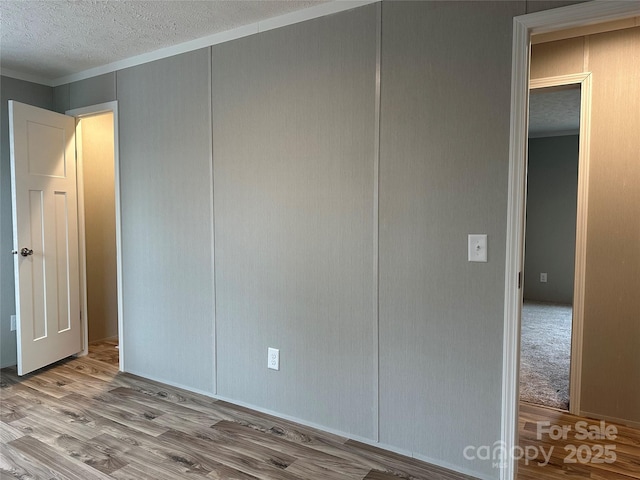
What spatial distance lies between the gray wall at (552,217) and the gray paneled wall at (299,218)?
16.1 feet

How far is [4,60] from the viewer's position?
321 centimetres

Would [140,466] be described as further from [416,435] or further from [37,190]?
[37,190]

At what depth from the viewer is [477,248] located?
6.44 ft

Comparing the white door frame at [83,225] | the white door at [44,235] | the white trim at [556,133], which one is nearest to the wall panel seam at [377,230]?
the white door frame at [83,225]

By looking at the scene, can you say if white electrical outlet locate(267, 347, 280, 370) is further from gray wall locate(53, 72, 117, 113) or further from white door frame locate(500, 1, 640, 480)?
gray wall locate(53, 72, 117, 113)

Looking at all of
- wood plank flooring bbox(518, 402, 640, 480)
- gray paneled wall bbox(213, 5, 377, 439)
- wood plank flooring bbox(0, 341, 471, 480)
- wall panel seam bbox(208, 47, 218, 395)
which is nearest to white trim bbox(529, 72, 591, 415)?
wood plank flooring bbox(518, 402, 640, 480)

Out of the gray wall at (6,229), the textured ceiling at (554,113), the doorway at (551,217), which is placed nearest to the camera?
the gray wall at (6,229)

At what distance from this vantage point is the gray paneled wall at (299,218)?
2.26 m

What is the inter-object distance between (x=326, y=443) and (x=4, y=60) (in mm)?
3567

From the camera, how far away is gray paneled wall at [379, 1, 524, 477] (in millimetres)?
1922

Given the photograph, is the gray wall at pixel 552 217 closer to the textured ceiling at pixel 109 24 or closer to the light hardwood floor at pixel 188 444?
the light hardwood floor at pixel 188 444

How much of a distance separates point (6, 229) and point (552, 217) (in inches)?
255

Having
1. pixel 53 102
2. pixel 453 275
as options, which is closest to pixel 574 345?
pixel 453 275

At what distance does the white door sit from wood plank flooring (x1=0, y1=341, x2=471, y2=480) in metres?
0.45
